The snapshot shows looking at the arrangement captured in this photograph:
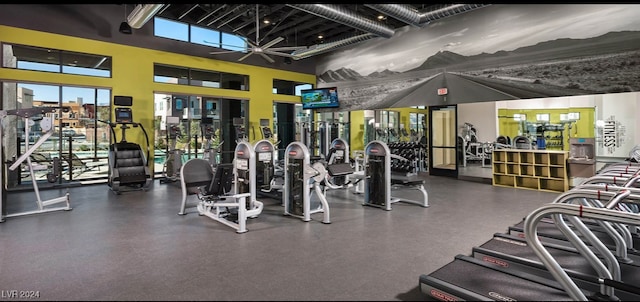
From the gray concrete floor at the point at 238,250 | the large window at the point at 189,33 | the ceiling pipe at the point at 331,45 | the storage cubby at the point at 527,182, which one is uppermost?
the large window at the point at 189,33

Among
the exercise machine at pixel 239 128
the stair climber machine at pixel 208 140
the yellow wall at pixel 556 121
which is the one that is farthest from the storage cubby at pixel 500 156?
the stair climber machine at pixel 208 140

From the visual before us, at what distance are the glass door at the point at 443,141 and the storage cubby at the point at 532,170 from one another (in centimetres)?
151

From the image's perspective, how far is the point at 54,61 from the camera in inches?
311

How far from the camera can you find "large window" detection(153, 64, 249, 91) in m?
9.48

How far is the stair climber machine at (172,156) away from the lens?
29.0ft

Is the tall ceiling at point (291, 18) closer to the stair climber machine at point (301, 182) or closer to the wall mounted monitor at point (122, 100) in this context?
the wall mounted monitor at point (122, 100)

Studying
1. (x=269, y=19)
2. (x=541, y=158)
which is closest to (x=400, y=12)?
(x=269, y=19)

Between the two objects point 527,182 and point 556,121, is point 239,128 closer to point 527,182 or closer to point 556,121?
point 527,182

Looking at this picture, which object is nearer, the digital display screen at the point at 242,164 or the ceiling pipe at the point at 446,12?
the digital display screen at the point at 242,164

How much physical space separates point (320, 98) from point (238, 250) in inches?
361

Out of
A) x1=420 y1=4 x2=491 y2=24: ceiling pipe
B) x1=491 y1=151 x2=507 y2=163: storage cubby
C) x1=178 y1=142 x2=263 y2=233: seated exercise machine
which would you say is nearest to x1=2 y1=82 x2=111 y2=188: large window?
x1=178 y1=142 x2=263 y2=233: seated exercise machine

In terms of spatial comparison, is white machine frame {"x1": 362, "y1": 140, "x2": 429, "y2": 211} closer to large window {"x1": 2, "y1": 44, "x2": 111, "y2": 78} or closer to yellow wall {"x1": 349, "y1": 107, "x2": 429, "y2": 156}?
yellow wall {"x1": 349, "y1": 107, "x2": 429, "y2": 156}

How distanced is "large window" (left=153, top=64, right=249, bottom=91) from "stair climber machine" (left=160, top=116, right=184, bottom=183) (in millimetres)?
1306

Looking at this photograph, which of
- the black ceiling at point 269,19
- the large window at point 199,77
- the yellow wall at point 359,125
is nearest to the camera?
the black ceiling at point 269,19
